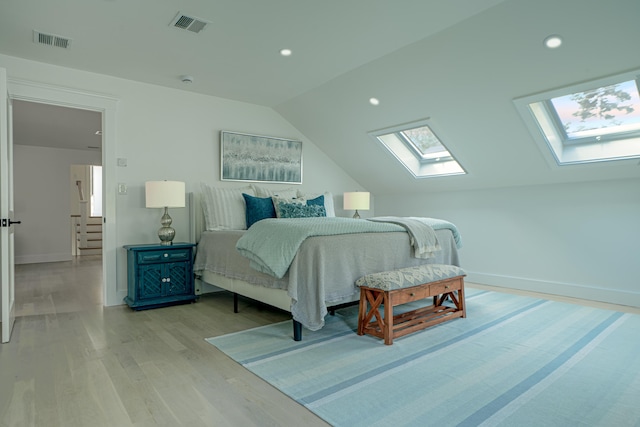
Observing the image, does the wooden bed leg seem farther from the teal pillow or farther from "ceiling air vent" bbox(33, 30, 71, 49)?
"ceiling air vent" bbox(33, 30, 71, 49)

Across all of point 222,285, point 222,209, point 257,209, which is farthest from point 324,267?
point 222,209

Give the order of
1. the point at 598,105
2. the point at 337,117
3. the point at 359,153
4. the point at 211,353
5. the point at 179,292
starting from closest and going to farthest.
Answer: the point at 211,353
the point at 598,105
the point at 179,292
the point at 337,117
the point at 359,153

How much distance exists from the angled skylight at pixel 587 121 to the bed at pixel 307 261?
1.32m

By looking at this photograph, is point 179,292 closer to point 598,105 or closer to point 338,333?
point 338,333

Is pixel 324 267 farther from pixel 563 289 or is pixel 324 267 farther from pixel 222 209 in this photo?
pixel 563 289

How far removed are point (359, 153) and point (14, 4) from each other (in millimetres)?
3809

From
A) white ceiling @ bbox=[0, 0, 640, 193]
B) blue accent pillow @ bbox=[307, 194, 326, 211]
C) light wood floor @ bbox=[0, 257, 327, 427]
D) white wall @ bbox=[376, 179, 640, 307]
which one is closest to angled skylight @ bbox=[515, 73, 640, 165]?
white ceiling @ bbox=[0, 0, 640, 193]

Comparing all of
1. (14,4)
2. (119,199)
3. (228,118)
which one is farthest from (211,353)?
(228,118)

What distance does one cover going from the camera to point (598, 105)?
11.2 feet

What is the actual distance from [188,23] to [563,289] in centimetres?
433

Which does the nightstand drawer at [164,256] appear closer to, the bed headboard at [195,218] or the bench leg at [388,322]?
the bed headboard at [195,218]

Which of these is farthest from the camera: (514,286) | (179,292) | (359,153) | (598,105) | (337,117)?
(359,153)

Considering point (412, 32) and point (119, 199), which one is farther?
point (119, 199)

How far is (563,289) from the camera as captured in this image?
3.99 m
